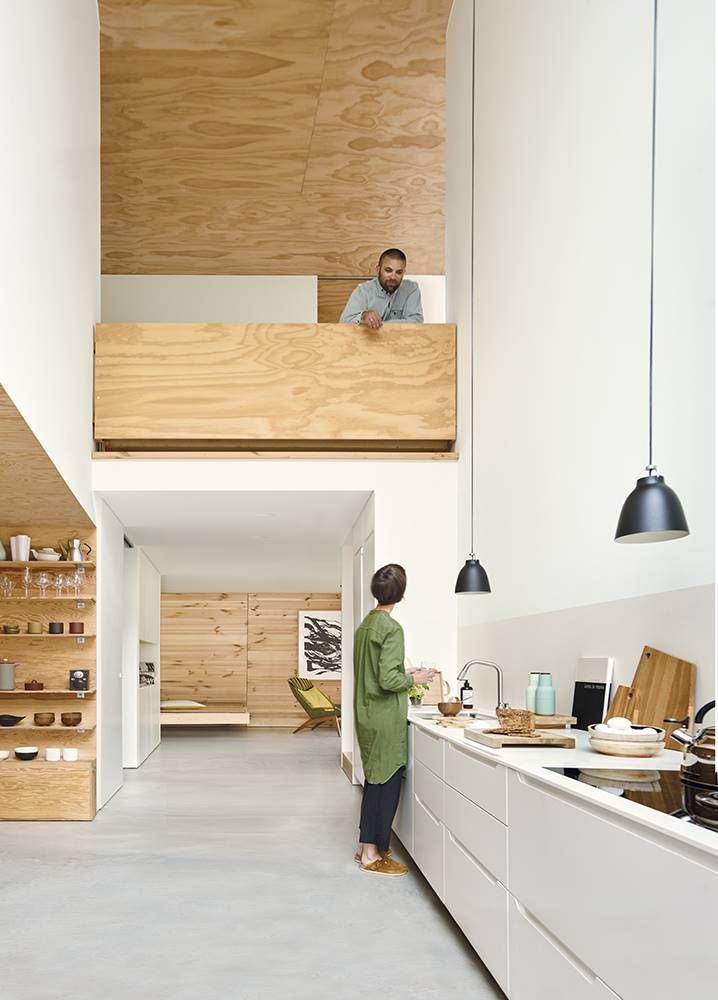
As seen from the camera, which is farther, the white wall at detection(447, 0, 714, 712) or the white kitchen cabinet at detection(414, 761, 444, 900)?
the white kitchen cabinet at detection(414, 761, 444, 900)

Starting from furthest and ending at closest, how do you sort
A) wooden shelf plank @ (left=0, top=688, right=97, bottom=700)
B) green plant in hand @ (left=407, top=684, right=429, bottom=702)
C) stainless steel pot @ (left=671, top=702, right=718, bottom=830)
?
wooden shelf plank @ (left=0, top=688, right=97, bottom=700) → green plant in hand @ (left=407, top=684, right=429, bottom=702) → stainless steel pot @ (left=671, top=702, right=718, bottom=830)

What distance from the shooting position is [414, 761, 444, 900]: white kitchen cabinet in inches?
172

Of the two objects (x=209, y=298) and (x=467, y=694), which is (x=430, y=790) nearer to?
(x=467, y=694)

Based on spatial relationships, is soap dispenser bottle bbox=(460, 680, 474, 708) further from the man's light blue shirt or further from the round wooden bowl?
the round wooden bowl

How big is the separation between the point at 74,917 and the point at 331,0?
241 inches

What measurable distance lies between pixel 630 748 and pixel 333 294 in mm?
9805

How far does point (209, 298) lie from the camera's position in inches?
439

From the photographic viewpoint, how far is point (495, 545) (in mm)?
6027

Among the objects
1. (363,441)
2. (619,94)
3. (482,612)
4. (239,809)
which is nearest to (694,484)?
(619,94)

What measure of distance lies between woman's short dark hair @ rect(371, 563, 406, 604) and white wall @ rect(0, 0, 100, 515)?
1.81m

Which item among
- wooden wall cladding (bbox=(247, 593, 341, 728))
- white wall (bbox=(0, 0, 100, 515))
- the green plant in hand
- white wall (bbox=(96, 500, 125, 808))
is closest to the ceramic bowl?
white wall (bbox=(96, 500, 125, 808))

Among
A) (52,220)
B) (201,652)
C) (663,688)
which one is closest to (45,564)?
(52,220)

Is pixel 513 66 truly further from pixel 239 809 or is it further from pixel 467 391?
pixel 239 809

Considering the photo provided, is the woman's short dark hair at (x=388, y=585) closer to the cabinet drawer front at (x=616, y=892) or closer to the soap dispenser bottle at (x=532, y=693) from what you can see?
the soap dispenser bottle at (x=532, y=693)
